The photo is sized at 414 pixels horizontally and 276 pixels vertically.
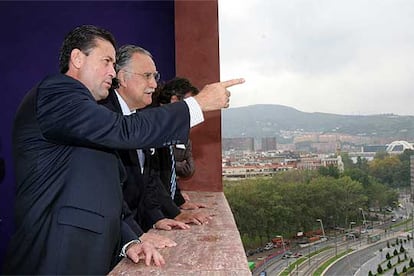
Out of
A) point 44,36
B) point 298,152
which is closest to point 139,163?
point 298,152

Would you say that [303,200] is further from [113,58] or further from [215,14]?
[113,58]

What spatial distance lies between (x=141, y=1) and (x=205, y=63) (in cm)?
59

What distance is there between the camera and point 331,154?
2369mm

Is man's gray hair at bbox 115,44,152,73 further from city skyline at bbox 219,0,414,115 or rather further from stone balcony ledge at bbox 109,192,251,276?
city skyline at bbox 219,0,414,115

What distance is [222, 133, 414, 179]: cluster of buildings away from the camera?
233cm

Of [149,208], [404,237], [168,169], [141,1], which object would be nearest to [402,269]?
[404,237]

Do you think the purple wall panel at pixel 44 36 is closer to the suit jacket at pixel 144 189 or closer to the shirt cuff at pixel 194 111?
the suit jacket at pixel 144 189

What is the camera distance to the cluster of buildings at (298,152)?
2.33 meters

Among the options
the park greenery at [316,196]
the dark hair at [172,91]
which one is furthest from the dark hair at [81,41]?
the park greenery at [316,196]

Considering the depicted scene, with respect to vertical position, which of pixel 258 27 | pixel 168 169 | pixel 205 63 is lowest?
pixel 168 169

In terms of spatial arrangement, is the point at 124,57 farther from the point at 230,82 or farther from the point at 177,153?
the point at 177,153

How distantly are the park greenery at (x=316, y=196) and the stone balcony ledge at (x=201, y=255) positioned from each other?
1.16 metres

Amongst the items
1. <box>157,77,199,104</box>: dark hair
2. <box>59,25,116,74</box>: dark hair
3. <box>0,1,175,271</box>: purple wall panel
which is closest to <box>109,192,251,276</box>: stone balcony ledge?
<box>59,25,116,74</box>: dark hair

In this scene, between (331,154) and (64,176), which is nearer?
(64,176)
